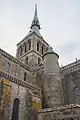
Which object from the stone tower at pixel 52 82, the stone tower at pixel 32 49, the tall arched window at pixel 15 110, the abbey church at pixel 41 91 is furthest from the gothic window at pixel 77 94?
the stone tower at pixel 32 49

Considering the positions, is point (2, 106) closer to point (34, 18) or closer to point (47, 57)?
point (47, 57)

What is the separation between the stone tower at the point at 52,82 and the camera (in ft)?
59.5

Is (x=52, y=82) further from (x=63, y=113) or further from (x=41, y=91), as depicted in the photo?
(x=63, y=113)

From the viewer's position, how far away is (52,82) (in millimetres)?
19500

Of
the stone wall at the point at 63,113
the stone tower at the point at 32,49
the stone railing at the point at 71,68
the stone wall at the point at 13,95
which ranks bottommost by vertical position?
the stone wall at the point at 63,113

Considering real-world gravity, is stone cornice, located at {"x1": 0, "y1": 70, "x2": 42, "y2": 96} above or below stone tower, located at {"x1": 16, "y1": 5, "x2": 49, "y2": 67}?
below

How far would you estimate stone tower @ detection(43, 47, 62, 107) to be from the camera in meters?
18.1

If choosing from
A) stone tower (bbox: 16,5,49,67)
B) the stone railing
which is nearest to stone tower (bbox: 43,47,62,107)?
the stone railing

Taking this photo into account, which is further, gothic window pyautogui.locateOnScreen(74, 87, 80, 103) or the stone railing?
the stone railing

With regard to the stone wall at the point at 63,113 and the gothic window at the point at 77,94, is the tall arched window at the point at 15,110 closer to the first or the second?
the stone wall at the point at 63,113

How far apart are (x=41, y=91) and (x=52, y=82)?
6.09 feet

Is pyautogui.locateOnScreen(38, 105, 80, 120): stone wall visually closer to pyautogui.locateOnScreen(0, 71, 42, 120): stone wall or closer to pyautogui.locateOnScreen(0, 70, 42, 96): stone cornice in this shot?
pyautogui.locateOnScreen(0, 71, 42, 120): stone wall

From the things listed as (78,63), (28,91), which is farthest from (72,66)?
(28,91)

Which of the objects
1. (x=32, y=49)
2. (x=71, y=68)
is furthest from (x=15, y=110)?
(x=32, y=49)
